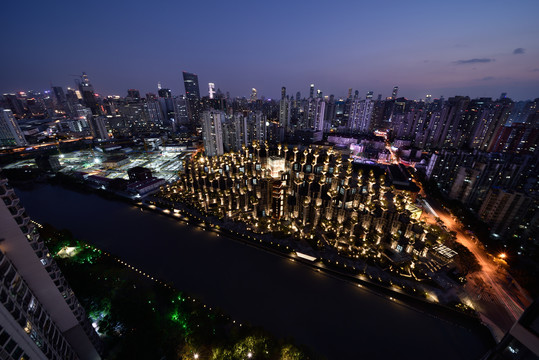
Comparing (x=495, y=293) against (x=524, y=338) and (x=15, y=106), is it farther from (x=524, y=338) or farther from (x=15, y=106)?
(x=15, y=106)

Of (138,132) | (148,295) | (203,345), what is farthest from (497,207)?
(138,132)

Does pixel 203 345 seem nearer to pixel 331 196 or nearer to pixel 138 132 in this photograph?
pixel 331 196

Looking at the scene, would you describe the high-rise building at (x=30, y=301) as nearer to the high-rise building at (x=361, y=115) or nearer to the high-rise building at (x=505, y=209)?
the high-rise building at (x=505, y=209)

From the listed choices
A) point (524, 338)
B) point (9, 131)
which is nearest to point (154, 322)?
point (524, 338)

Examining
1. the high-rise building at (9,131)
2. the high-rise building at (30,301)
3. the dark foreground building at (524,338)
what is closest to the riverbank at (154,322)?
the high-rise building at (30,301)

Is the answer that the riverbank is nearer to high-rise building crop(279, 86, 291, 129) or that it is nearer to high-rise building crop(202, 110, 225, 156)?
high-rise building crop(202, 110, 225, 156)

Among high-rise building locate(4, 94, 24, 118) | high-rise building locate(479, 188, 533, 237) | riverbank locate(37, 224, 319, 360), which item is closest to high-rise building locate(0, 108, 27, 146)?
riverbank locate(37, 224, 319, 360)
